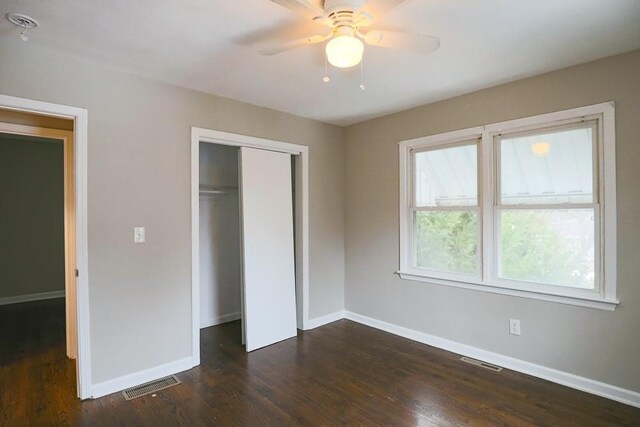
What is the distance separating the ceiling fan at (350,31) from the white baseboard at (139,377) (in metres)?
2.61

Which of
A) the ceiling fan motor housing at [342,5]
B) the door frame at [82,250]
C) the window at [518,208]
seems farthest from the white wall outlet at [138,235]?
the window at [518,208]

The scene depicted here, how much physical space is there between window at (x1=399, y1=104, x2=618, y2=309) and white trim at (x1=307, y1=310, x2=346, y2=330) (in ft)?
3.49

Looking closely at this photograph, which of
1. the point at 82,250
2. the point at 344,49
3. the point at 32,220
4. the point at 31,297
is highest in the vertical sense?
the point at 344,49

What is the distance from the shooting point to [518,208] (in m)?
2.96

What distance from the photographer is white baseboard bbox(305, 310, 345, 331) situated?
13.2ft

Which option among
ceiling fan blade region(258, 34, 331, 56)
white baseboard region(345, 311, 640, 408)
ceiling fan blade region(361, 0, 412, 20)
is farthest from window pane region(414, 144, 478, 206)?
ceiling fan blade region(258, 34, 331, 56)

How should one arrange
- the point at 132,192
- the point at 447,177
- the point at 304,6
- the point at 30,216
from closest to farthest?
the point at 304,6
the point at 132,192
the point at 447,177
the point at 30,216

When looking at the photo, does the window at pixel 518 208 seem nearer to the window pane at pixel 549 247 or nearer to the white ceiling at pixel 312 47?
the window pane at pixel 549 247

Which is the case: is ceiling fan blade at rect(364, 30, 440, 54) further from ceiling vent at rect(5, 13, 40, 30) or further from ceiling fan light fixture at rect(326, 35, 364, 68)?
ceiling vent at rect(5, 13, 40, 30)

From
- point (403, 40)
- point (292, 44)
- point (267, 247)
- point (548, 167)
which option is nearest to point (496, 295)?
point (548, 167)

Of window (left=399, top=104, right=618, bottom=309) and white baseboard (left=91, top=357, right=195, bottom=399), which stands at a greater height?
window (left=399, top=104, right=618, bottom=309)

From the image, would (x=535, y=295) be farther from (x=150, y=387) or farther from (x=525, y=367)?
(x=150, y=387)

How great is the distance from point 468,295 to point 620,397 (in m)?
1.20

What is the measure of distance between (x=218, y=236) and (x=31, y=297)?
353 centimetres
